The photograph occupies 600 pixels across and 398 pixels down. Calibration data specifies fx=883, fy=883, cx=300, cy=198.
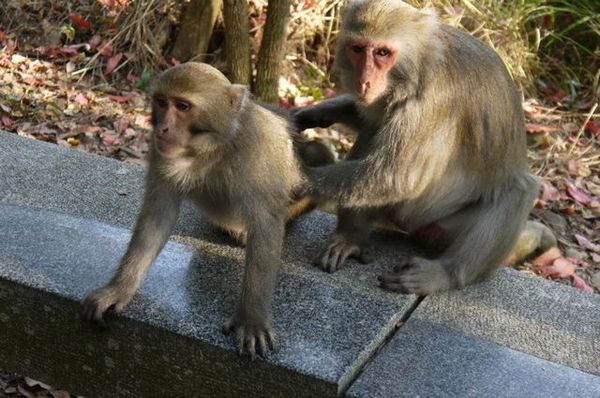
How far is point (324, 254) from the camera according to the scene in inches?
177

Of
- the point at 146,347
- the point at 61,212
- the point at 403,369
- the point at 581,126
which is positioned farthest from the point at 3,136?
the point at 581,126

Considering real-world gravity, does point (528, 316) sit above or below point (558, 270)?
above

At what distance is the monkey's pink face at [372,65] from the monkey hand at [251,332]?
1156mm

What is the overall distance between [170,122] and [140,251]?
668mm

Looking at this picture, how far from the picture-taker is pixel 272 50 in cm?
688

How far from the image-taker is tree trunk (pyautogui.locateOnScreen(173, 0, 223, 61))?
26.1 ft

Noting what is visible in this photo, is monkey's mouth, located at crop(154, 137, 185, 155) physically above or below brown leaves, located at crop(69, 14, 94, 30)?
above

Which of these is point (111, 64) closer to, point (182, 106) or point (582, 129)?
point (582, 129)

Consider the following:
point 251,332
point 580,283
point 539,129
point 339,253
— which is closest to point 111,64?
point 539,129

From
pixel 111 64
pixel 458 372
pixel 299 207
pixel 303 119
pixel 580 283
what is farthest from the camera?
pixel 111 64

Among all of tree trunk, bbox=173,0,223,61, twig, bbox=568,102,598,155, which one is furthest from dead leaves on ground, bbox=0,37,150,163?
twig, bbox=568,102,598,155

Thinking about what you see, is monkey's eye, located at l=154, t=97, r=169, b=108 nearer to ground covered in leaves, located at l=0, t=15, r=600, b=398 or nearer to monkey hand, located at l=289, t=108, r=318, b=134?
monkey hand, located at l=289, t=108, r=318, b=134

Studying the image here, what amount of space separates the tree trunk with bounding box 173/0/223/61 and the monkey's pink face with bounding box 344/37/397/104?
4.10 metres

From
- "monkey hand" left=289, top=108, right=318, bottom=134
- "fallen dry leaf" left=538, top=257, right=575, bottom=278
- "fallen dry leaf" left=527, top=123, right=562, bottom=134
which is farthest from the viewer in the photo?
"fallen dry leaf" left=527, top=123, right=562, bottom=134
